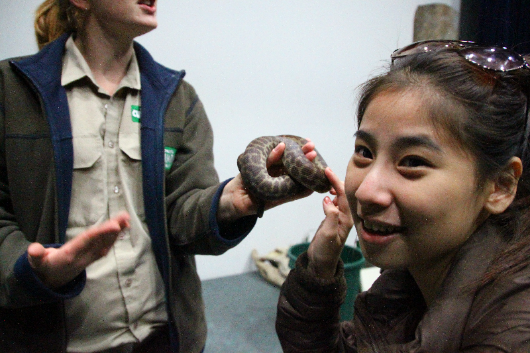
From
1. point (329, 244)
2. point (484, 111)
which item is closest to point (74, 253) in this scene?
point (329, 244)

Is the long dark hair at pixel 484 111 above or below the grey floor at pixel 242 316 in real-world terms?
above

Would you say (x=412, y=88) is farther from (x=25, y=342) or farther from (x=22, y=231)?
(x=25, y=342)

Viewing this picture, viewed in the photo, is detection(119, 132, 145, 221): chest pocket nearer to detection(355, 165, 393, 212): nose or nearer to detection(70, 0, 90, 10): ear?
detection(70, 0, 90, 10): ear

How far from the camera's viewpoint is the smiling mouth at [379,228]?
1.68 ft

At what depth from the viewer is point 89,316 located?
0.83 meters

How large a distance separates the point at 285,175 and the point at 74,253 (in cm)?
46

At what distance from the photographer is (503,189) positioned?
1.80ft

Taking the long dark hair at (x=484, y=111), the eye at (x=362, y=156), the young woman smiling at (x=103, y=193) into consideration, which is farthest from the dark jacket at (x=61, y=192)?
the long dark hair at (x=484, y=111)

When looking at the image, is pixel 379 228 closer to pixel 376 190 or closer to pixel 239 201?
pixel 376 190

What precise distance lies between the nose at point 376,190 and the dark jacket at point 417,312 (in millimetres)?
143

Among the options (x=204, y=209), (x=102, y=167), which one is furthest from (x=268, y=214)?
(x=102, y=167)

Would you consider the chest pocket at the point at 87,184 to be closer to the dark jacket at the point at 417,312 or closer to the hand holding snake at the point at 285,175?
the hand holding snake at the point at 285,175

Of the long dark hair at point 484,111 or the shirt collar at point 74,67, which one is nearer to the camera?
the long dark hair at point 484,111

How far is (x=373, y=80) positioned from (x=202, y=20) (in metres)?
0.52
